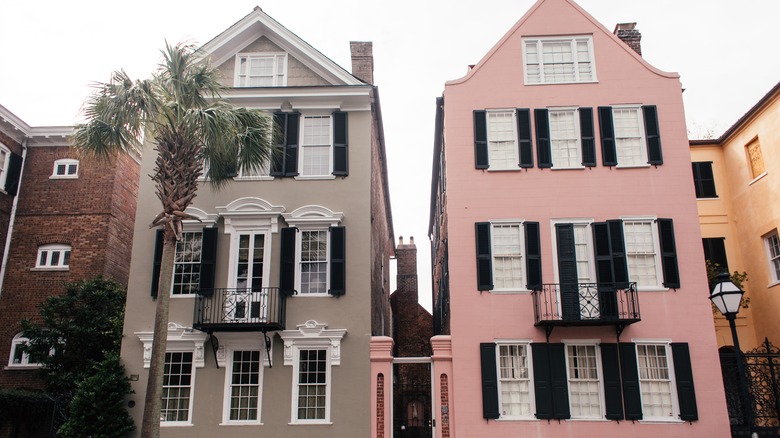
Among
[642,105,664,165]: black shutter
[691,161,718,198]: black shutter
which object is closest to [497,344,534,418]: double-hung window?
[642,105,664,165]: black shutter

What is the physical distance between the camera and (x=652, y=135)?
18266mm

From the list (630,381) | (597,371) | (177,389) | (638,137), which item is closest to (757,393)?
(630,381)

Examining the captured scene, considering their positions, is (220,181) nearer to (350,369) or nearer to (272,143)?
(272,143)

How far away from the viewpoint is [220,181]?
17969 mm

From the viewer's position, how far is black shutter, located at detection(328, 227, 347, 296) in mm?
17812

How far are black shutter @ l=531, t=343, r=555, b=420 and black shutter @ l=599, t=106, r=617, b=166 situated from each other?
570 centimetres

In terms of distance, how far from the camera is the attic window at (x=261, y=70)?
65.7ft

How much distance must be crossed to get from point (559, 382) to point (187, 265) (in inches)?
432

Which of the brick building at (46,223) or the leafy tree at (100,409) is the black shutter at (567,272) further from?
the brick building at (46,223)

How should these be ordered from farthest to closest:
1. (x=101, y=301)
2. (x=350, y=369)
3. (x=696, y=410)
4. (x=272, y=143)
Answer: (x=101, y=301)
(x=272, y=143)
(x=350, y=369)
(x=696, y=410)

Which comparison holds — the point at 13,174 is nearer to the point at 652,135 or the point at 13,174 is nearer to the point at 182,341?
the point at 182,341

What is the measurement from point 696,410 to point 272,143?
542 inches

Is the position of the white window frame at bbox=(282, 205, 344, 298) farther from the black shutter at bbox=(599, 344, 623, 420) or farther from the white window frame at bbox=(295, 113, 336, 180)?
the black shutter at bbox=(599, 344, 623, 420)

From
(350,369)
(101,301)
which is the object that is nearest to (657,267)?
(350,369)
